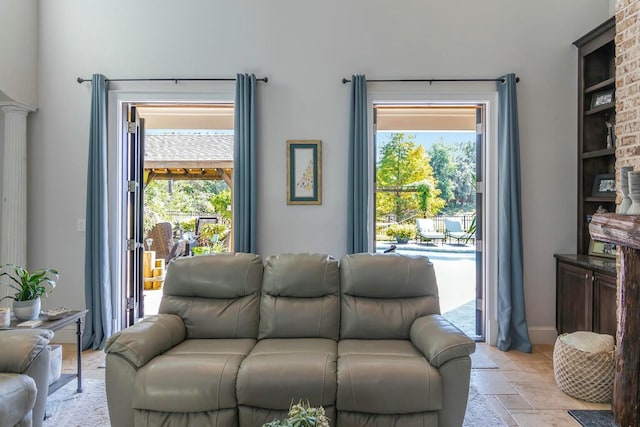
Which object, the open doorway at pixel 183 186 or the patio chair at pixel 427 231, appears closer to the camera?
the patio chair at pixel 427 231

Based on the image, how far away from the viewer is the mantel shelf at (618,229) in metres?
2.33

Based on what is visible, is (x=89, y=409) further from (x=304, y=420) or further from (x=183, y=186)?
(x=183, y=186)

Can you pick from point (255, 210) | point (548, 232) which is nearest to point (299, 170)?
point (255, 210)

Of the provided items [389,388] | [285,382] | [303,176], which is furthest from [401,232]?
[285,382]

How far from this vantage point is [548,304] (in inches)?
156

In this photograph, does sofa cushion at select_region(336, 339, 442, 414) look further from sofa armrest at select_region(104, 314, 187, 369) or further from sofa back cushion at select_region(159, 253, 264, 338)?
sofa armrest at select_region(104, 314, 187, 369)

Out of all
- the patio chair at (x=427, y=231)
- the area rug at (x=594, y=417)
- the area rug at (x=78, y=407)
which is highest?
the patio chair at (x=427, y=231)

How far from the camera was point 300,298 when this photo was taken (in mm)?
2758

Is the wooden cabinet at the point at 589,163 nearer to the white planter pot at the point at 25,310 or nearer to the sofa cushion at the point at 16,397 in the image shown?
the sofa cushion at the point at 16,397

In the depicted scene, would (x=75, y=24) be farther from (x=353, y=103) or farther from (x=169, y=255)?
(x=169, y=255)

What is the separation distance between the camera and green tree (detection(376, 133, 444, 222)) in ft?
14.8

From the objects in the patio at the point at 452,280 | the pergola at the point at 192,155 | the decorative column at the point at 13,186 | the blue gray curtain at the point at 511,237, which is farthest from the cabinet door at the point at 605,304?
the decorative column at the point at 13,186

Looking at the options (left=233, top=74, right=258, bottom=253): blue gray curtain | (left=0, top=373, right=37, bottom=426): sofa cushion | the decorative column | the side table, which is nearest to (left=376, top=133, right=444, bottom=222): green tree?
(left=233, top=74, right=258, bottom=253): blue gray curtain

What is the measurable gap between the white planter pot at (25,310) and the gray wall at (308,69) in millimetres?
1279
